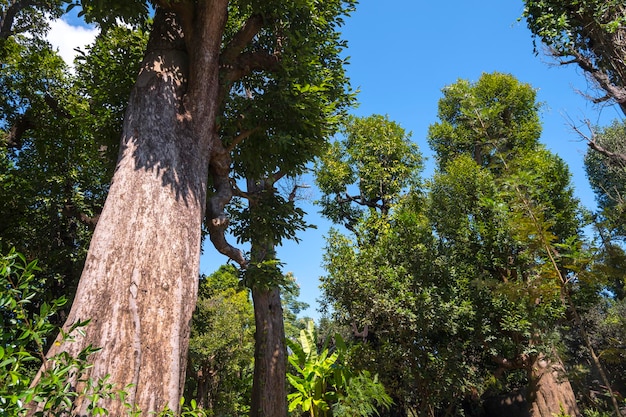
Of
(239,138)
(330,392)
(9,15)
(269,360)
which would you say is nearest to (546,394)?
(330,392)

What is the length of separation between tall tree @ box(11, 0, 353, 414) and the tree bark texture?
298cm

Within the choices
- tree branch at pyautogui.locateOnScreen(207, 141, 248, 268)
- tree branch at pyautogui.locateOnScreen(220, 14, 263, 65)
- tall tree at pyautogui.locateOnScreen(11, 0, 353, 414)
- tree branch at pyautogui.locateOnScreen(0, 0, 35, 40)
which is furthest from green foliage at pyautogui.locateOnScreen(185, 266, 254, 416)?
tree branch at pyautogui.locateOnScreen(220, 14, 263, 65)

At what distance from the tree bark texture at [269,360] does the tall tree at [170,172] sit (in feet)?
9.79

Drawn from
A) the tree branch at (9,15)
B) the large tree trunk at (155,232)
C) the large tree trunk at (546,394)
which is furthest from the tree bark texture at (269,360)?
the tree branch at (9,15)

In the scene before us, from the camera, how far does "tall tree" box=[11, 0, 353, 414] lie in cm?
319

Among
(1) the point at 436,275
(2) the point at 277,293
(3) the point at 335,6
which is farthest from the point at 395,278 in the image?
(3) the point at 335,6

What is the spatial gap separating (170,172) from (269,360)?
226 inches

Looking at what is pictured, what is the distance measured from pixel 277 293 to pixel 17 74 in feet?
32.6

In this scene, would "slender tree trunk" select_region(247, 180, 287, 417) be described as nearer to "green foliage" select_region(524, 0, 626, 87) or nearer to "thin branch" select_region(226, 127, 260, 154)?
"thin branch" select_region(226, 127, 260, 154)

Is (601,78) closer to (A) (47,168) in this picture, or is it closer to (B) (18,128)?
(A) (47,168)

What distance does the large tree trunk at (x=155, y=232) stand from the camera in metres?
3.11

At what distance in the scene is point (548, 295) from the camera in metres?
4.57

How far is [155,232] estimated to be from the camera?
148 inches

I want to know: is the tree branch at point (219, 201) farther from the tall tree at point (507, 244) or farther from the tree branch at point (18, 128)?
the tree branch at point (18, 128)
